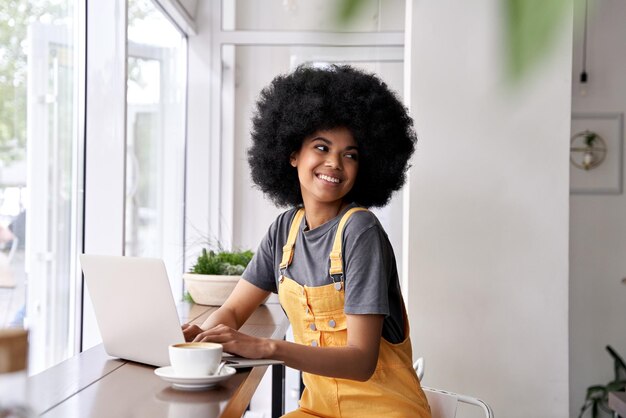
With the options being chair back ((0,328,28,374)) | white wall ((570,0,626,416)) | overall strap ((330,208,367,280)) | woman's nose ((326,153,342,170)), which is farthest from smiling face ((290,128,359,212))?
white wall ((570,0,626,416))

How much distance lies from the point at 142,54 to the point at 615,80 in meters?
2.69

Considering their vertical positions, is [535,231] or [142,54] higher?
[142,54]

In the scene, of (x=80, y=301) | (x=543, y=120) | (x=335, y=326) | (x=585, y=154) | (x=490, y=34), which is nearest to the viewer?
(x=490, y=34)

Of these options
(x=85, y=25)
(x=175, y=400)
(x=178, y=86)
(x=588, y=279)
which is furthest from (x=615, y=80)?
(x=175, y=400)

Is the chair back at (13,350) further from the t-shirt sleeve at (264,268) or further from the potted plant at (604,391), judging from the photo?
the potted plant at (604,391)

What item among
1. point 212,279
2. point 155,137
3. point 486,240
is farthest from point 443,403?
point 155,137

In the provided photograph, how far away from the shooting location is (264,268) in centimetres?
208

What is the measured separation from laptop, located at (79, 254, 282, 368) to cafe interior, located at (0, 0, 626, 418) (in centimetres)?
2

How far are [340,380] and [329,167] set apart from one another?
50 cm

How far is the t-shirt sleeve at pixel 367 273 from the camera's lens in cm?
175

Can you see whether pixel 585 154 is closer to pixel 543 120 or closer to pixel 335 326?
pixel 543 120

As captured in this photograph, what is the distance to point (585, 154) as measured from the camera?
4590 mm

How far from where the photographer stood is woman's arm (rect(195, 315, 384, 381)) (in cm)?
151

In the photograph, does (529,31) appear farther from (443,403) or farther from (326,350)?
(443,403)
